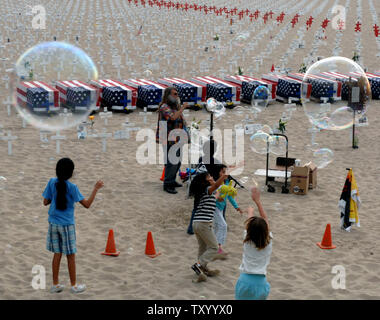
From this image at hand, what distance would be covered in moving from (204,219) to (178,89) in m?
12.2

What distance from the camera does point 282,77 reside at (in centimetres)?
2248

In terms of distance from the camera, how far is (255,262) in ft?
21.3

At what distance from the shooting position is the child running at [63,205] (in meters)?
7.51

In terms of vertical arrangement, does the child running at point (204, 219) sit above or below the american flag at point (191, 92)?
below

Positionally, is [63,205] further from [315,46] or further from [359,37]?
[359,37]

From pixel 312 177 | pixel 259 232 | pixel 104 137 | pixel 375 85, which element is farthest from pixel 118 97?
pixel 259 232

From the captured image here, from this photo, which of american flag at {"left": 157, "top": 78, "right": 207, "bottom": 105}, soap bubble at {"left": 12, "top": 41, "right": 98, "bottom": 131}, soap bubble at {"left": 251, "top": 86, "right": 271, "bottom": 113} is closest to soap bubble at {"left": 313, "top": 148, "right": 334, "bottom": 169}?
soap bubble at {"left": 12, "top": 41, "right": 98, "bottom": 131}

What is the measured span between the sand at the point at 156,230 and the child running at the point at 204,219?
316mm

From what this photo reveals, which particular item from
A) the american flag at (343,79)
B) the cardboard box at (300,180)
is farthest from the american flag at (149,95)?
the cardboard box at (300,180)

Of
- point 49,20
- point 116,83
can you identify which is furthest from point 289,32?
point 116,83

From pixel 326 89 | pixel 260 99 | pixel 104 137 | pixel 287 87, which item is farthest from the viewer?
pixel 287 87

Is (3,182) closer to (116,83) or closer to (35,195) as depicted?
(35,195)

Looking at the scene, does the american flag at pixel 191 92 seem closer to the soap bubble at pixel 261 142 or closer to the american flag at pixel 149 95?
the american flag at pixel 149 95

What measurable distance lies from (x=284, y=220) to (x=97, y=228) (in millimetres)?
3267
